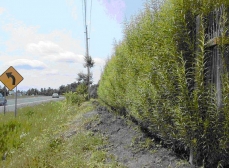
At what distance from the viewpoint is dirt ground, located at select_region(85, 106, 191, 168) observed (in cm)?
407

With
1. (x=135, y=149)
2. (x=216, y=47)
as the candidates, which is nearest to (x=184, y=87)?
(x=216, y=47)

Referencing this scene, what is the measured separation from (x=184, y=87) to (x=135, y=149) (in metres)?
1.63

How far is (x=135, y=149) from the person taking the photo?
483 centimetres

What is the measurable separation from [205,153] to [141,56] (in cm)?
171

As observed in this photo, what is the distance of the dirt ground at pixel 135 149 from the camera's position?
160 inches

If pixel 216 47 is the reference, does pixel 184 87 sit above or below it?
below

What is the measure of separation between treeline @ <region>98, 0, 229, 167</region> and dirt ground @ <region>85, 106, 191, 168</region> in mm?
196

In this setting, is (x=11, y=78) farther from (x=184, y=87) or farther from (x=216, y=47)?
(x=216, y=47)

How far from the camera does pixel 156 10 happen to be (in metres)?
4.61

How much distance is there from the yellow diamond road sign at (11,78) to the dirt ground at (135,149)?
13385mm

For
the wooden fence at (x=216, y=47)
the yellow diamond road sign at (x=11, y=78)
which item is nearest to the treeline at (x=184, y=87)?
the wooden fence at (x=216, y=47)

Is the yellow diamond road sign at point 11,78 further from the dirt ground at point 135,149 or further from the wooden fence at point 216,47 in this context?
the wooden fence at point 216,47

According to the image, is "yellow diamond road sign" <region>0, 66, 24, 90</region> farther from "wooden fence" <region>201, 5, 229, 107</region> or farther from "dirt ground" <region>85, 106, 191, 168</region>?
"wooden fence" <region>201, 5, 229, 107</region>

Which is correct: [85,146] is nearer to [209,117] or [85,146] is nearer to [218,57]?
[209,117]
